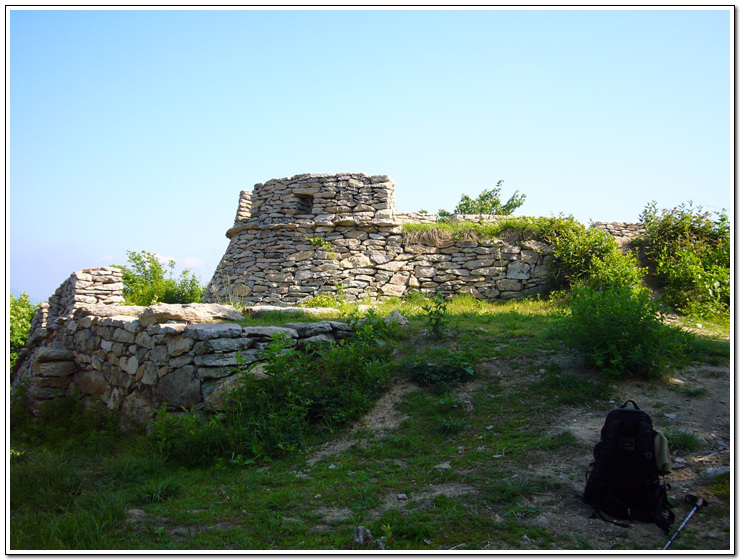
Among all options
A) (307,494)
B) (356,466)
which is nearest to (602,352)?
(356,466)

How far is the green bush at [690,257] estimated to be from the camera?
9430 millimetres

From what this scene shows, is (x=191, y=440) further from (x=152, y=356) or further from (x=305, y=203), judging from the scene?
(x=305, y=203)

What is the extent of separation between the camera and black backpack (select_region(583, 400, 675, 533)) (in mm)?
3402

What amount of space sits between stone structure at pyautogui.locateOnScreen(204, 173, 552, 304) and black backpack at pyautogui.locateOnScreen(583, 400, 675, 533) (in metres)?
7.26

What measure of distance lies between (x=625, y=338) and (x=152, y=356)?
5698mm

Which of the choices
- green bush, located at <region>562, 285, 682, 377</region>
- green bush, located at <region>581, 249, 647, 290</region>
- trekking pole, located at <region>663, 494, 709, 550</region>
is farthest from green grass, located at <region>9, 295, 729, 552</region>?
green bush, located at <region>581, 249, 647, 290</region>

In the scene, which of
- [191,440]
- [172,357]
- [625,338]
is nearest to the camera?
[191,440]

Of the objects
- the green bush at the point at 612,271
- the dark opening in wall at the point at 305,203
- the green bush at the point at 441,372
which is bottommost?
the green bush at the point at 441,372

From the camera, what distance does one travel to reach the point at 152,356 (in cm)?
667

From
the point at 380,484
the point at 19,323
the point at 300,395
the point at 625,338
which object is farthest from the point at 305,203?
the point at 19,323

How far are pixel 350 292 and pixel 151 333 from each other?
4975 millimetres

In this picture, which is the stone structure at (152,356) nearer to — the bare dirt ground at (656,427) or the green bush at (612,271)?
the bare dirt ground at (656,427)

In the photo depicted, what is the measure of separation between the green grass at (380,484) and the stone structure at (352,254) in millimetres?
4652

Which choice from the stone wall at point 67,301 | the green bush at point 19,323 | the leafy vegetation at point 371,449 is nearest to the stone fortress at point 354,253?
the stone wall at point 67,301
